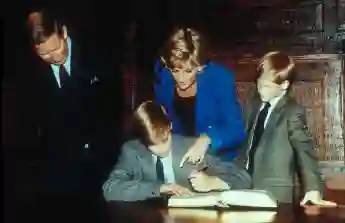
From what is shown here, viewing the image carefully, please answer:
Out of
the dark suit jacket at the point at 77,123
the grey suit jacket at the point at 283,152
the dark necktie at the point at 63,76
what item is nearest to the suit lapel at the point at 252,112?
the grey suit jacket at the point at 283,152

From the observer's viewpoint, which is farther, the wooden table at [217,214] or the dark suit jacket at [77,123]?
the dark suit jacket at [77,123]

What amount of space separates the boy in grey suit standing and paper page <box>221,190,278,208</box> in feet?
0.10

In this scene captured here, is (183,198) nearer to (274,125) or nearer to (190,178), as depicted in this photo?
(190,178)

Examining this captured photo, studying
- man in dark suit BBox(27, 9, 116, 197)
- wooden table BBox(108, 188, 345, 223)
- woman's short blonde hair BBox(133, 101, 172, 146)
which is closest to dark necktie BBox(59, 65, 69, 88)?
man in dark suit BBox(27, 9, 116, 197)

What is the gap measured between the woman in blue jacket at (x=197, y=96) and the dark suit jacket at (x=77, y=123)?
13cm

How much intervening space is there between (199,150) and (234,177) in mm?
95

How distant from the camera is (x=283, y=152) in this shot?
1319mm

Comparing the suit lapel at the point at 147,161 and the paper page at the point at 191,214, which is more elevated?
the suit lapel at the point at 147,161

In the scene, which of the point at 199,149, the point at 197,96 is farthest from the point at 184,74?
the point at 199,149

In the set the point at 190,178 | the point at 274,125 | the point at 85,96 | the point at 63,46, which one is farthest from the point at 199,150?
the point at 63,46

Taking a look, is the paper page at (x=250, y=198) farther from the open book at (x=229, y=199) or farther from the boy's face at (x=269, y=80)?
the boy's face at (x=269, y=80)

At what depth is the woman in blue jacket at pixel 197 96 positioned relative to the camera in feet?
4.42

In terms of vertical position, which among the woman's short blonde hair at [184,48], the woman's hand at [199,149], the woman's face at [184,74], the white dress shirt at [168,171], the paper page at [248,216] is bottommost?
the paper page at [248,216]

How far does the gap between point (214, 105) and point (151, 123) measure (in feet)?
0.47
